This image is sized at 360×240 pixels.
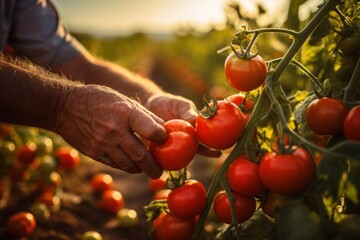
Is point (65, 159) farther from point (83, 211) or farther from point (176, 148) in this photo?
point (176, 148)

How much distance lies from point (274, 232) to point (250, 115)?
0.49 m

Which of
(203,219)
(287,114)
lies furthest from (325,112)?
(203,219)

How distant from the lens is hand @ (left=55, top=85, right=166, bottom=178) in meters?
1.56

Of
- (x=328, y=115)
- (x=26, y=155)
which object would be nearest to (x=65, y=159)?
(x=26, y=155)

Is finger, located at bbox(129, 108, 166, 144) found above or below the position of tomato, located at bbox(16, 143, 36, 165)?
above

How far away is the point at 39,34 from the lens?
9.75 feet

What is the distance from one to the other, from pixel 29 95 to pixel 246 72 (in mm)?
1058

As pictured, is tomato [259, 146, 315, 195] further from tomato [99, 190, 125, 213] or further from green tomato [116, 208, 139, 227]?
tomato [99, 190, 125, 213]

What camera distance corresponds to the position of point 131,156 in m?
1.61

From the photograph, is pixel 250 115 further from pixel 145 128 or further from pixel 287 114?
pixel 145 128

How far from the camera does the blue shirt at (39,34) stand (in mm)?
2850

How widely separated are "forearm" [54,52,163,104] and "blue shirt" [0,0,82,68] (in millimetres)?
80

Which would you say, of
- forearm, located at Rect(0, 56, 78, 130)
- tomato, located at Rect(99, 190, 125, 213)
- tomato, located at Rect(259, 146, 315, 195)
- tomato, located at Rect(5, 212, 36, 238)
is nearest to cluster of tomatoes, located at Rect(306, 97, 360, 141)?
tomato, located at Rect(259, 146, 315, 195)

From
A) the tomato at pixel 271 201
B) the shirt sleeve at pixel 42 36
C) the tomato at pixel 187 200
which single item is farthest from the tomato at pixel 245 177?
the shirt sleeve at pixel 42 36
